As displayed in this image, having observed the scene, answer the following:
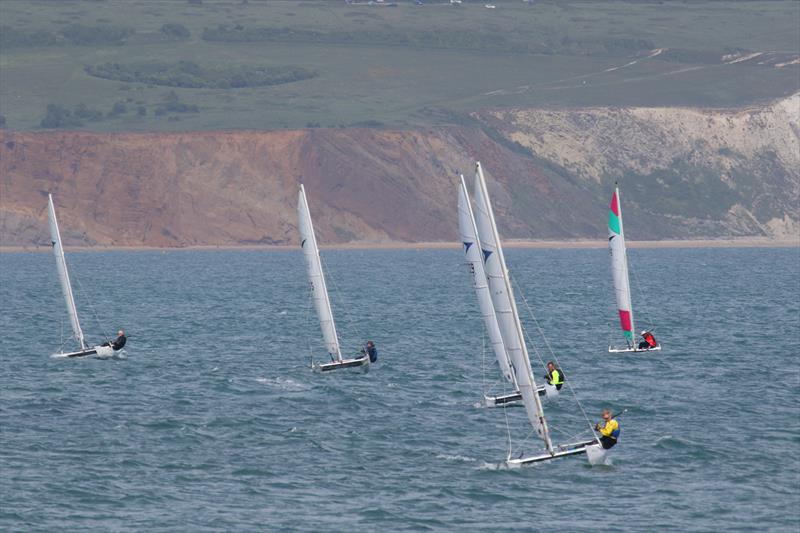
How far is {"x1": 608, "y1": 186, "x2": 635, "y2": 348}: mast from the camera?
228 feet

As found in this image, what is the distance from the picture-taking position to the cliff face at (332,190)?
17538 centimetres

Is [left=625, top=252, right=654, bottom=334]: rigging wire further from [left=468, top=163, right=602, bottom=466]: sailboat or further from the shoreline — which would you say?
Answer: [left=468, top=163, right=602, bottom=466]: sailboat

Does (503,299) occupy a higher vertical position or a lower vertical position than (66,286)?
lower

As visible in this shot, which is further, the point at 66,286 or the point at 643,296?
the point at 643,296

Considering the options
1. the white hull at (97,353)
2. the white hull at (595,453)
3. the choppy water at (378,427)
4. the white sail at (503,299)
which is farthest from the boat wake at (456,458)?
the white hull at (97,353)

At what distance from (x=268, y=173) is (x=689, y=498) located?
148 meters

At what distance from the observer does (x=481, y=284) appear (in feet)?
160

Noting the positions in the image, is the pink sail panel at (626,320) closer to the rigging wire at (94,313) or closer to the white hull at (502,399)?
the white hull at (502,399)

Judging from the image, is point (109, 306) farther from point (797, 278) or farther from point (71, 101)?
point (71, 101)

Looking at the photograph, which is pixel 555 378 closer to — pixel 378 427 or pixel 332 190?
pixel 378 427

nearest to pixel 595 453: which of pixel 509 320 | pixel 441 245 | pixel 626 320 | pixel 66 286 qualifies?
pixel 509 320

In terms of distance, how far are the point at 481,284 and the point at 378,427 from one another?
608 centimetres

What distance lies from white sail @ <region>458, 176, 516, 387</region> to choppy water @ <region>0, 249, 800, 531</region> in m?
2.36

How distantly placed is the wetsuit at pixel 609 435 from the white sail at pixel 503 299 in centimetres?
185
